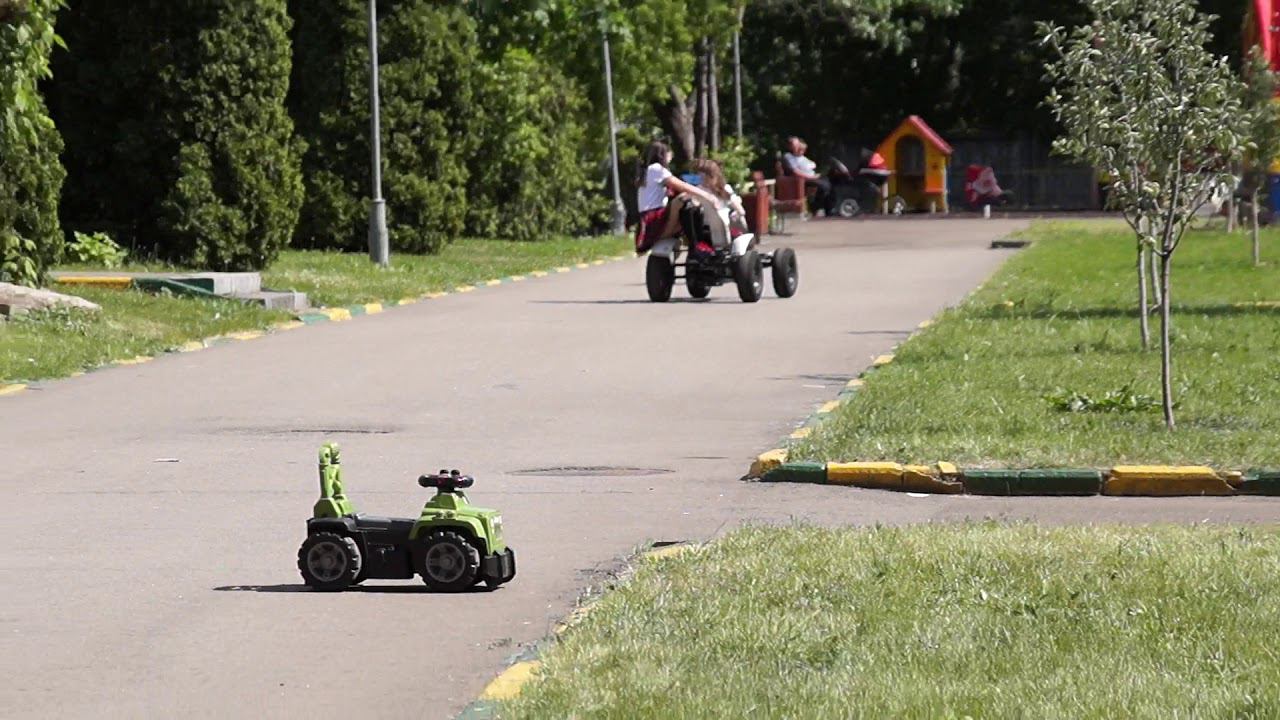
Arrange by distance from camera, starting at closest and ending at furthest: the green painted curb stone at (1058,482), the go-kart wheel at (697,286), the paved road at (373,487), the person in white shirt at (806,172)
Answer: the paved road at (373,487) → the green painted curb stone at (1058,482) → the go-kart wheel at (697,286) → the person in white shirt at (806,172)

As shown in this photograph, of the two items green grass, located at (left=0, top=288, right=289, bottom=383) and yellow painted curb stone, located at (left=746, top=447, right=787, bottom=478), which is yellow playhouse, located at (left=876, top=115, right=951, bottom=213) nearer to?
green grass, located at (left=0, top=288, right=289, bottom=383)

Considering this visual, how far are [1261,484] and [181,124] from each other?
18.7m

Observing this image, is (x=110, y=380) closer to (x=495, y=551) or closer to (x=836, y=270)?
(x=495, y=551)

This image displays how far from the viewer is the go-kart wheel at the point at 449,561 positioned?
944cm

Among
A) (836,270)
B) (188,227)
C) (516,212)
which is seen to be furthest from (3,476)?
(516,212)

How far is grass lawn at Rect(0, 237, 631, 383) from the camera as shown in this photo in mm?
20438

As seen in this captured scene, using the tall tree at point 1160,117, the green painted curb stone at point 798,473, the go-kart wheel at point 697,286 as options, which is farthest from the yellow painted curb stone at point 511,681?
the go-kart wheel at point 697,286

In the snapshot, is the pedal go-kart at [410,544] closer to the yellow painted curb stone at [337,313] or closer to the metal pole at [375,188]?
the yellow painted curb stone at [337,313]

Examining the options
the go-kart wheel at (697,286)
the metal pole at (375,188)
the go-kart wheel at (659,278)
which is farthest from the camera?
the metal pole at (375,188)

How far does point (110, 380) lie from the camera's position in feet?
63.3

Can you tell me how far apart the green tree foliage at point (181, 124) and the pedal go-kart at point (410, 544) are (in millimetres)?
19772

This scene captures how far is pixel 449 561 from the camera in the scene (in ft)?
31.1

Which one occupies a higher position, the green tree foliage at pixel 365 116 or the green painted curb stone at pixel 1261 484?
the green tree foliage at pixel 365 116

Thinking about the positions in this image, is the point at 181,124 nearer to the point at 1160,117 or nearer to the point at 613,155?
the point at 1160,117
